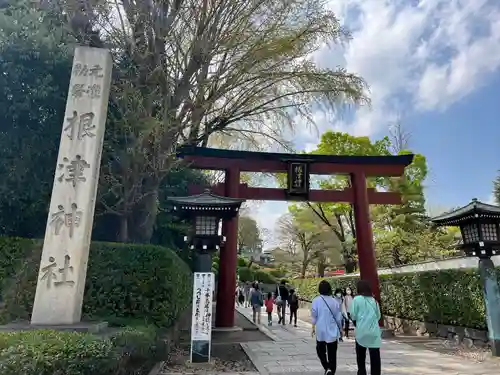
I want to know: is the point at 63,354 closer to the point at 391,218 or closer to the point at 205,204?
the point at 205,204

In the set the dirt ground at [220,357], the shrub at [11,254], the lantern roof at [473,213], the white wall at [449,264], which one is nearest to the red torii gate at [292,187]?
the dirt ground at [220,357]

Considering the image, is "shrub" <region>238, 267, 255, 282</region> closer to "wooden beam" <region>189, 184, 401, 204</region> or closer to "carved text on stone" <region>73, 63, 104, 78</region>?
"wooden beam" <region>189, 184, 401, 204</region>

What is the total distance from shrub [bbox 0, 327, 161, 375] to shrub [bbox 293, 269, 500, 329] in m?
8.92

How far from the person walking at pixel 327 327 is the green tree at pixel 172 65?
5504 mm

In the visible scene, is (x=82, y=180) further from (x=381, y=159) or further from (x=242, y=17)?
(x=381, y=159)

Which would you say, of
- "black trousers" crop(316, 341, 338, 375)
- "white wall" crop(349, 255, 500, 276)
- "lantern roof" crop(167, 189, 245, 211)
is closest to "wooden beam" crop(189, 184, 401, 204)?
"white wall" crop(349, 255, 500, 276)

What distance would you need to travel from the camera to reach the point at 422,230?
Result: 19984 mm

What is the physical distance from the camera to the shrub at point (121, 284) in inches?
307

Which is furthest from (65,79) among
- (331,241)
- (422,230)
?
(331,241)

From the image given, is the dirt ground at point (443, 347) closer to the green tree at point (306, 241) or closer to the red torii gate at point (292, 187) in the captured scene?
the red torii gate at point (292, 187)

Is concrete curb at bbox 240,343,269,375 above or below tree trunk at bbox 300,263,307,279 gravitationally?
below

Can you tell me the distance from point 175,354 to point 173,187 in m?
6.15

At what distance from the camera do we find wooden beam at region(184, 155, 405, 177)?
13062 mm

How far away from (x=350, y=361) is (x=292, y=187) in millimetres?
6589
